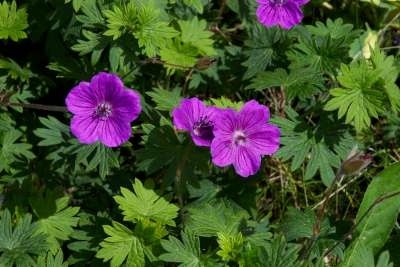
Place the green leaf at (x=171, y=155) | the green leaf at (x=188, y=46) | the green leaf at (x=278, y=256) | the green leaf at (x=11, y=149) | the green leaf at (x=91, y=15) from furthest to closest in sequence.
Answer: the green leaf at (x=188, y=46) → the green leaf at (x=11, y=149) → the green leaf at (x=91, y=15) → the green leaf at (x=171, y=155) → the green leaf at (x=278, y=256)

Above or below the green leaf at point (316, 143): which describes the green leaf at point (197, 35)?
above

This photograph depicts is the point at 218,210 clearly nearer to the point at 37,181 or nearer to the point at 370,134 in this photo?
the point at 37,181

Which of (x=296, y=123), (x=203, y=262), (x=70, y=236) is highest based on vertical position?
(x=296, y=123)

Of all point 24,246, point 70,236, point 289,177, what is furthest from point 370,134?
point 24,246

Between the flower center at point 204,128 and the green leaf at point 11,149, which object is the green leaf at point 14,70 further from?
the flower center at point 204,128

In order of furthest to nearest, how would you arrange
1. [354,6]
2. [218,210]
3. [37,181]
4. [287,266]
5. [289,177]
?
1. [354,6]
2. [289,177]
3. [37,181]
4. [218,210]
5. [287,266]

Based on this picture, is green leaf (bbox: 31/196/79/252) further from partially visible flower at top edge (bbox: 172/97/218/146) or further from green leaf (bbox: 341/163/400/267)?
green leaf (bbox: 341/163/400/267)

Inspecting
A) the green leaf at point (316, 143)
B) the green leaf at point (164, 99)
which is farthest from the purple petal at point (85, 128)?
the green leaf at point (316, 143)
